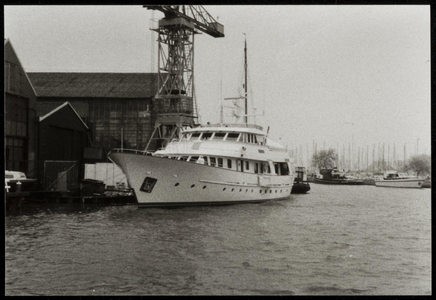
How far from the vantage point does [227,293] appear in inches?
470

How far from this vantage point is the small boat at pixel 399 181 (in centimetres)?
5941

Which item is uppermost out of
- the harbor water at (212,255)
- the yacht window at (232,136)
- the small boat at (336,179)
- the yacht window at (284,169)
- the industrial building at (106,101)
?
the industrial building at (106,101)

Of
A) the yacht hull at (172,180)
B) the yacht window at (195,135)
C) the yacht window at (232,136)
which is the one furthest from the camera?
the yacht window at (195,135)

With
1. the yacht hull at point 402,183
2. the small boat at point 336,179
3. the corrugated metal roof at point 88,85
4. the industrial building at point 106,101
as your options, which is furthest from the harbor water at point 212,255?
the small boat at point 336,179

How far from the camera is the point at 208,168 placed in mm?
28953

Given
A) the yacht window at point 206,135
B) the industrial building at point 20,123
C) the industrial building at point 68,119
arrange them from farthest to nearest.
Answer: the yacht window at point 206,135 < the industrial building at point 68,119 < the industrial building at point 20,123

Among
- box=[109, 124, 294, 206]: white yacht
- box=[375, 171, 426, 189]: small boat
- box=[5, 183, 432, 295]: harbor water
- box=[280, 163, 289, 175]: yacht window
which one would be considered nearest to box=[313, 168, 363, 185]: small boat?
box=[375, 171, 426, 189]: small boat

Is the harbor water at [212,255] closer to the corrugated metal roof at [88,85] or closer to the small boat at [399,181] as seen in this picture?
the corrugated metal roof at [88,85]

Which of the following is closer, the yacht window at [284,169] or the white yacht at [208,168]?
the white yacht at [208,168]

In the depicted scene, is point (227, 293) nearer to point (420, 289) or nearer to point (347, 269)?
point (347, 269)

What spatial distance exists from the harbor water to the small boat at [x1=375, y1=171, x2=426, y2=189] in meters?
37.3

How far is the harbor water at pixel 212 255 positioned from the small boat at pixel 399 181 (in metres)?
37.3

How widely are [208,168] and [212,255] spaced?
13.7 meters

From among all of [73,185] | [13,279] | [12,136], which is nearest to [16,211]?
[12,136]
